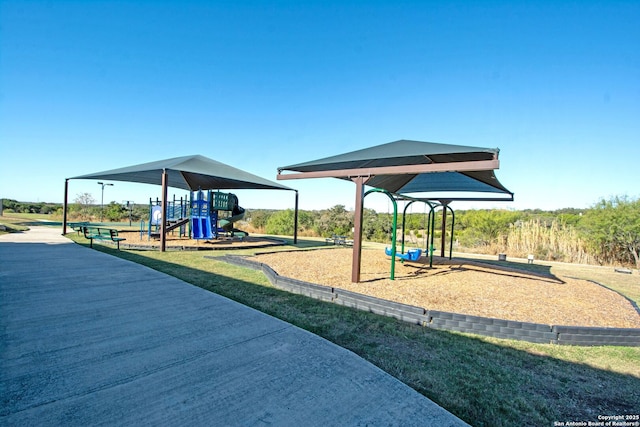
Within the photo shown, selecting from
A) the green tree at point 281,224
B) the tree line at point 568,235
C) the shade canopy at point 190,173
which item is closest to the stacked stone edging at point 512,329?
the tree line at point 568,235

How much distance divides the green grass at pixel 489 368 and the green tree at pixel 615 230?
458 inches

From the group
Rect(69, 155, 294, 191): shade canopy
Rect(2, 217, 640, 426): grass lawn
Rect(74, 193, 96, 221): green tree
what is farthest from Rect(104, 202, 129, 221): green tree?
Rect(2, 217, 640, 426): grass lawn

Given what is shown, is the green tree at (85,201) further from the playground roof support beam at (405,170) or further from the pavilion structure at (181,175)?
the playground roof support beam at (405,170)

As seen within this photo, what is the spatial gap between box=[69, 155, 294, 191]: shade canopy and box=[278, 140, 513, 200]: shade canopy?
6050 millimetres

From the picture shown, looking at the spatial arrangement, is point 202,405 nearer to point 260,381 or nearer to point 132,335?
point 260,381

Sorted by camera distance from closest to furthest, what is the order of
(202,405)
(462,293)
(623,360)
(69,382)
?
(202,405)
(69,382)
(623,360)
(462,293)

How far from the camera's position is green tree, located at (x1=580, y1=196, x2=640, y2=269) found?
472 inches

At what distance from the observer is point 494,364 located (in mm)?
3240

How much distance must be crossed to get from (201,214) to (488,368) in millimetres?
13871

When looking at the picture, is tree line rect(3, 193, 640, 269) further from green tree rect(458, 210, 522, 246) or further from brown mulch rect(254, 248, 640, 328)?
brown mulch rect(254, 248, 640, 328)

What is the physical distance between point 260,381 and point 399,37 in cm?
1300

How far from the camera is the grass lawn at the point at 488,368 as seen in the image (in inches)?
97.3

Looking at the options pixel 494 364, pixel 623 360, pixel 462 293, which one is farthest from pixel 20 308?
pixel 623 360

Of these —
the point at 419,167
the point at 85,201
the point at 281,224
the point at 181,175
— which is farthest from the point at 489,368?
the point at 85,201
